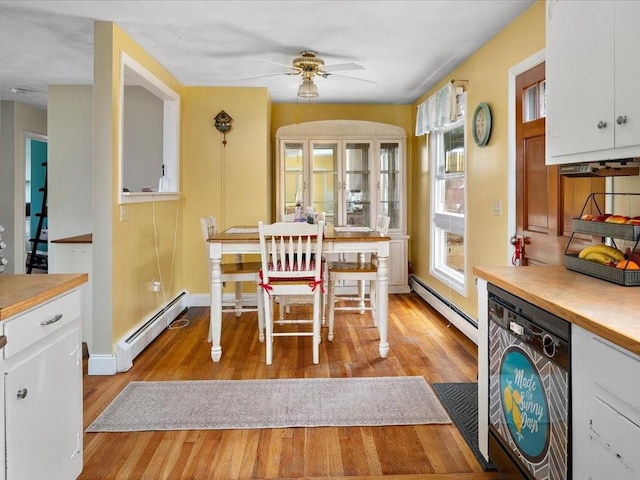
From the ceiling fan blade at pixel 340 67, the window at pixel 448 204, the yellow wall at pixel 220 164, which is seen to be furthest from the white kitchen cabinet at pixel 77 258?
the window at pixel 448 204

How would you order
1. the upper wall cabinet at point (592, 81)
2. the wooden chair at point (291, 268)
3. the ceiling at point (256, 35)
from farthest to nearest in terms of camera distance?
the wooden chair at point (291, 268) < the ceiling at point (256, 35) < the upper wall cabinet at point (592, 81)

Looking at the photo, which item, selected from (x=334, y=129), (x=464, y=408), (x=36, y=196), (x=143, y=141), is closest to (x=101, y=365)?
(x=464, y=408)

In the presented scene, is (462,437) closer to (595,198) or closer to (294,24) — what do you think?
(595,198)

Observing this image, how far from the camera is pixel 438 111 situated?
462 cm

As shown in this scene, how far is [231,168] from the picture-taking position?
5.29m

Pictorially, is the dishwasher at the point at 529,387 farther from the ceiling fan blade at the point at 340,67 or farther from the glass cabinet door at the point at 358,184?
the glass cabinet door at the point at 358,184

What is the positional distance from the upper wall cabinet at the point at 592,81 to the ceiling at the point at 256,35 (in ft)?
3.39

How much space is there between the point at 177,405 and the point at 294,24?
2545mm

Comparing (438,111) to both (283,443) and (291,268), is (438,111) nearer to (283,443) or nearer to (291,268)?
(291,268)

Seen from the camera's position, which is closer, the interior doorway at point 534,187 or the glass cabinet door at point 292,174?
the interior doorway at point 534,187

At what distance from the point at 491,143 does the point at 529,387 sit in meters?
2.42

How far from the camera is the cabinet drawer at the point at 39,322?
143 centimetres

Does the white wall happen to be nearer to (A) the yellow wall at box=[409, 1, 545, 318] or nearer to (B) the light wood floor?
(B) the light wood floor

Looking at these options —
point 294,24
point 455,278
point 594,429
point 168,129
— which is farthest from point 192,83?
point 594,429
